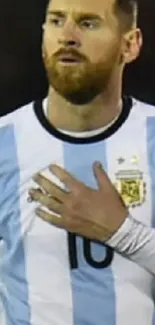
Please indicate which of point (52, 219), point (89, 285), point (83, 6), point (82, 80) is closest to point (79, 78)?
point (82, 80)

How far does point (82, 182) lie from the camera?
1.35 meters

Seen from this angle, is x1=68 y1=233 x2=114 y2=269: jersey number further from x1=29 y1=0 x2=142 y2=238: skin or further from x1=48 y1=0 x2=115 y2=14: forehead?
x1=48 y1=0 x2=115 y2=14: forehead

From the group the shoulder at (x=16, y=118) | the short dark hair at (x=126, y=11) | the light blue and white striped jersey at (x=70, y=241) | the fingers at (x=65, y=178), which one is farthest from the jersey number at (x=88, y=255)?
the short dark hair at (x=126, y=11)

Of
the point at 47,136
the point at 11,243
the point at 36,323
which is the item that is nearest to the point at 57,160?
the point at 47,136

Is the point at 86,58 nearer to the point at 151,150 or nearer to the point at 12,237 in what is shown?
the point at 151,150

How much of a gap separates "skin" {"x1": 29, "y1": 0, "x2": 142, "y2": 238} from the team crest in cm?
6

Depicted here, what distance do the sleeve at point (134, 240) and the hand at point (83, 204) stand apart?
0.03ft

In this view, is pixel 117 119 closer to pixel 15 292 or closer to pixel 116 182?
pixel 116 182

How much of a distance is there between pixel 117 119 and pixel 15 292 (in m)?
0.33

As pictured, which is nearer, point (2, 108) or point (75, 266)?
point (75, 266)

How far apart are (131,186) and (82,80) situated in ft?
0.65

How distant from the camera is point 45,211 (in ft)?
4.35

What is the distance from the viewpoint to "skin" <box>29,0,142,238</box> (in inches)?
50.9

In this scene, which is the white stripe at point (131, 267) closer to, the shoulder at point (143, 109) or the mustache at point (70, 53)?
the shoulder at point (143, 109)
